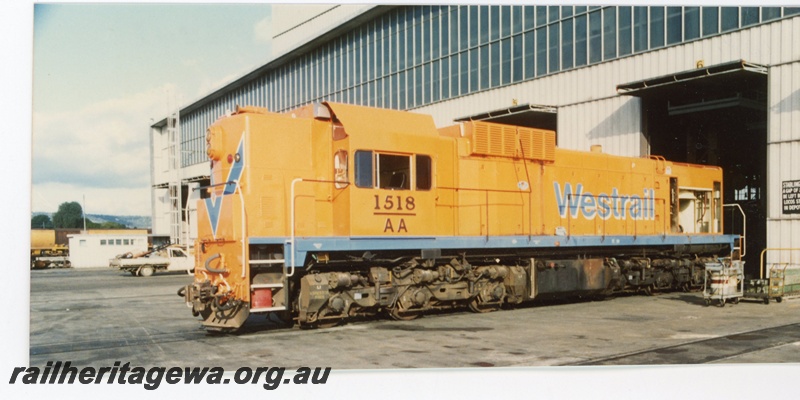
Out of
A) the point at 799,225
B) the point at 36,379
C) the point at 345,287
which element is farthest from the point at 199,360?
the point at 799,225

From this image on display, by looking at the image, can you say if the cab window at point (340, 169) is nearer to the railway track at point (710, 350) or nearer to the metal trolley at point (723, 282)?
the railway track at point (710, 350)

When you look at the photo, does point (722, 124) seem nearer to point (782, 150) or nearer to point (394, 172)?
point (782, 150)

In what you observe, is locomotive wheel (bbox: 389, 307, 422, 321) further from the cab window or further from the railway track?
the railway track

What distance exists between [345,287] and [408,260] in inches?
52.6

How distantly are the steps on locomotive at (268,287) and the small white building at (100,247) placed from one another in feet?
103

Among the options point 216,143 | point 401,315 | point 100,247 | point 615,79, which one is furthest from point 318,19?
point 100,247

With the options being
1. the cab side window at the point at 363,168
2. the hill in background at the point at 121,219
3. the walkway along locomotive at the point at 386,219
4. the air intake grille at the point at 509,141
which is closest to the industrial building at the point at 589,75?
the hill in background at the point at 121,219

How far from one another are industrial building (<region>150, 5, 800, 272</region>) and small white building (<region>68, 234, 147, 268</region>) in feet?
49.8

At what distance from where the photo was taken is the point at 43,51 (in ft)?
29.1

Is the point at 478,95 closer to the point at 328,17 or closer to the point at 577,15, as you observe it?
the point at 577,15

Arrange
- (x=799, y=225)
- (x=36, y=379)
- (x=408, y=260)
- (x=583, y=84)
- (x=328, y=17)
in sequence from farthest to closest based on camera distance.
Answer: (x=328, y=17), (x=583, y=84), (x=799, y=225), (x=408, y=260), (x=36, y=379)

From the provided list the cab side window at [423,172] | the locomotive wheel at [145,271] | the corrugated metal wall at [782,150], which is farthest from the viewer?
the locomotive wheel at [145,271]

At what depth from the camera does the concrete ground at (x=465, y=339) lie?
8.16 metres

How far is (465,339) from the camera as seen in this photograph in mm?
9383
